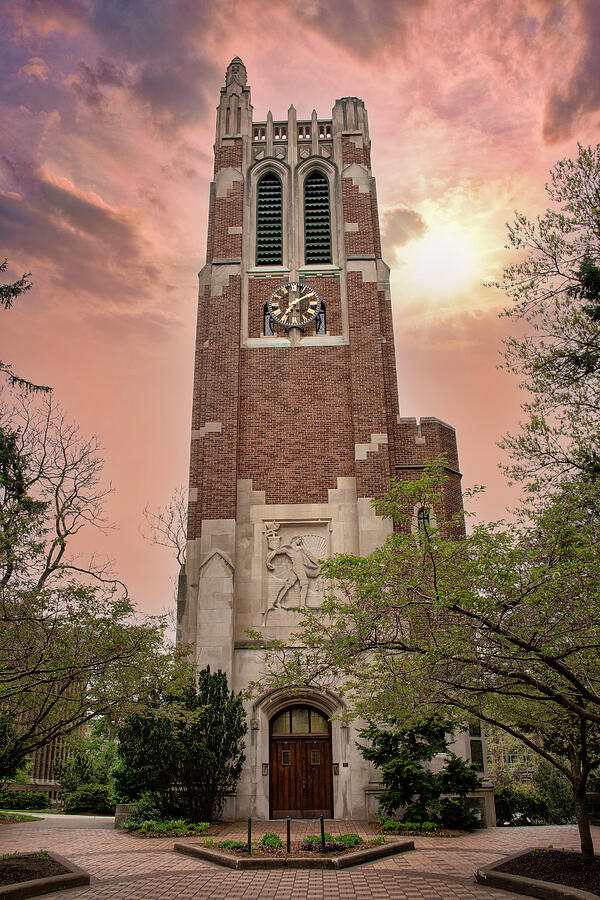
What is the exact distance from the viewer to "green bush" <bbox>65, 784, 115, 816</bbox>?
26.5 meters

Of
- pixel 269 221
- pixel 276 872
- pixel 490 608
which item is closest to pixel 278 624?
pixel 276 872

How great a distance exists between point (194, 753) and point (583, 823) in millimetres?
9749

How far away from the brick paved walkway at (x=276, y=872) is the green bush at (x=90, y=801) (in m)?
9.53

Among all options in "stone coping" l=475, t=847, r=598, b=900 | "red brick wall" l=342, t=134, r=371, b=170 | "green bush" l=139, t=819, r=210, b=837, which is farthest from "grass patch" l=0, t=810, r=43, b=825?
"red brick wall" l=342, t=134, r=371, b=170

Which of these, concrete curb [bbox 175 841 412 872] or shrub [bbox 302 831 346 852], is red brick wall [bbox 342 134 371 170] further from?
concrete curb [bbox 175 841 412 872]

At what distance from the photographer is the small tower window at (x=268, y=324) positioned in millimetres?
25438

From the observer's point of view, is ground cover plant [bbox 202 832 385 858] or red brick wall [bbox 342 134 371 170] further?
red brick wall [bbox 342 134 371 170]

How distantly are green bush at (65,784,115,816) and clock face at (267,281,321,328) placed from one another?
58.8ft

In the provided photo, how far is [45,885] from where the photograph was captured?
10562 millimetres

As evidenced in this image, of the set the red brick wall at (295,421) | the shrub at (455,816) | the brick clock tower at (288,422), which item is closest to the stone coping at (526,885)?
the shrub at (455,816)

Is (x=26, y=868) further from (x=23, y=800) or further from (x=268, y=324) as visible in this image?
(x=23, y=800)

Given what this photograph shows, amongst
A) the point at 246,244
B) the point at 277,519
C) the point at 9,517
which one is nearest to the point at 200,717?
the point at 277,519

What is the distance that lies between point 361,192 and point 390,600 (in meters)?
21.3

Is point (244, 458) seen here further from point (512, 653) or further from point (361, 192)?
point (512, 653)
